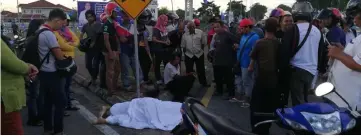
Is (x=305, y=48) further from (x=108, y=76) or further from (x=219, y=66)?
(x=108, y=76)

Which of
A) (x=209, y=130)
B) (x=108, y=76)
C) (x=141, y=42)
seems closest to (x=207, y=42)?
(x=141, y=42)

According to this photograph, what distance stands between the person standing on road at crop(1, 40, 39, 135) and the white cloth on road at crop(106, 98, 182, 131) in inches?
82.9

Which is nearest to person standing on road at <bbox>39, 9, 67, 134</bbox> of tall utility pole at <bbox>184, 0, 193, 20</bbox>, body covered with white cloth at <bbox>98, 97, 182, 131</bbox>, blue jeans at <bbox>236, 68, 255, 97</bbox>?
body covered with white cloth at <bbox>98, 97, 182, 131</bbox>

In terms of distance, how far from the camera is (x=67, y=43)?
6.08 meters

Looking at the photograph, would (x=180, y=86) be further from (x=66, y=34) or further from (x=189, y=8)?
(x=189, y=8)

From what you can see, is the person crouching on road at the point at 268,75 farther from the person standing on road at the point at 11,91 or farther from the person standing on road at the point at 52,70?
the person standing on road at the point at 11,91

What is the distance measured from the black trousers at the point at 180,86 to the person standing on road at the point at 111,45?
1132 millimetres

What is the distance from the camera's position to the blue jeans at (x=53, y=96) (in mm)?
5199

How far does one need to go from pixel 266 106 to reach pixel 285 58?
65 cm

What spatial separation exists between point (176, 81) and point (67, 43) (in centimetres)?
238

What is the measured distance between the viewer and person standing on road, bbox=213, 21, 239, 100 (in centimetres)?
784

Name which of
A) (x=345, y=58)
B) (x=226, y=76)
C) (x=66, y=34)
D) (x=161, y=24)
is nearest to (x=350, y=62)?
(x=345, y=58)

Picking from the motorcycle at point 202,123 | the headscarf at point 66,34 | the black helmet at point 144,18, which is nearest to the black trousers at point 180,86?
the black helmet at point 144,18

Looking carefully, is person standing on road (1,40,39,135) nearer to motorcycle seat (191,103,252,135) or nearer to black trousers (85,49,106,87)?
motorcycle seat (191,103,252,135)
